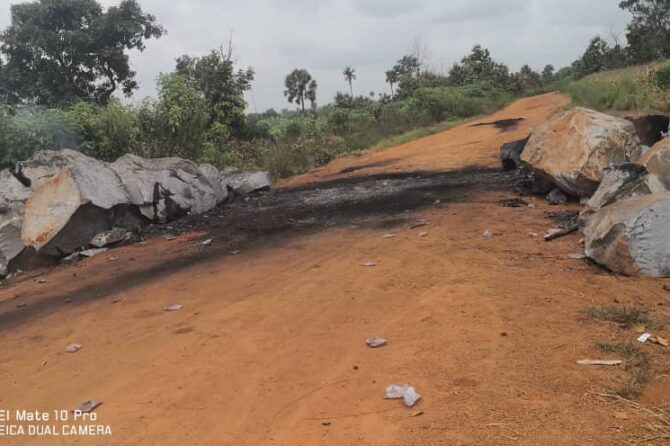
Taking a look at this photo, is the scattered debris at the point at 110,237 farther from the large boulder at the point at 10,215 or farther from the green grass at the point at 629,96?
the green grass at the point at 629,96

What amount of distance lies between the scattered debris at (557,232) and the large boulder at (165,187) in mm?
6014

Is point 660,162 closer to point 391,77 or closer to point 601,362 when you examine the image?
point 601,362

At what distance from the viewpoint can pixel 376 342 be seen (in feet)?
11.4

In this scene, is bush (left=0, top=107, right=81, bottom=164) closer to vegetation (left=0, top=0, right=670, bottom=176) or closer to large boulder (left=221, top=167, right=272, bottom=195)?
vegetation (left=0, top=0, right=670, bottom=176)

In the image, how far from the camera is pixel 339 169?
14.5 meters

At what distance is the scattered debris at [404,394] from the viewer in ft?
9.03

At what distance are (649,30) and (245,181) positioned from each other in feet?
114

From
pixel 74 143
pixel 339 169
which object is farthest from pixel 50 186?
pixel 339 169

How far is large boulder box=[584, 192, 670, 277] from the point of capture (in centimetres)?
406

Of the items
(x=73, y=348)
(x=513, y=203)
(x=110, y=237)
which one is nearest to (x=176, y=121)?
(x=110, y=237)

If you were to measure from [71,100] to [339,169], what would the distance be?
1270 cm

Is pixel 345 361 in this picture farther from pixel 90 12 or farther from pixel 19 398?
pixel 90 12

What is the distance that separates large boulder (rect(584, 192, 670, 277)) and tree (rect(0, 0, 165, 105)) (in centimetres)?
2062

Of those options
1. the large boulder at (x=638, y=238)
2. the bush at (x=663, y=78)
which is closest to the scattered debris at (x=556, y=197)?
the large boulder at (x=638, y=238)
